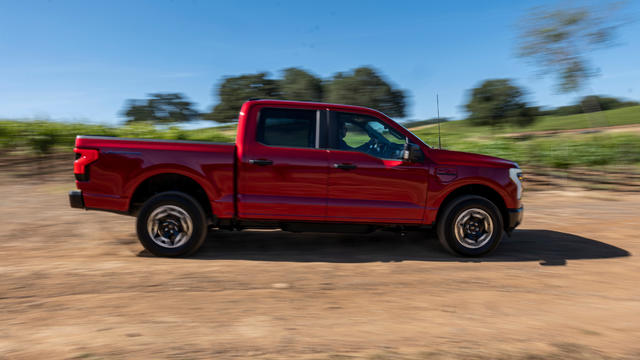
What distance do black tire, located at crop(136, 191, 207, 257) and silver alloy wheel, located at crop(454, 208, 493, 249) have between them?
3101mm

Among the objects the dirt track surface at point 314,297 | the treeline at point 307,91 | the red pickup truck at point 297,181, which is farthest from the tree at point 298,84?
the red pickup truck at point 297,181

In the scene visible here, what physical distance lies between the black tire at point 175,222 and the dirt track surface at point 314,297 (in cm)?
14

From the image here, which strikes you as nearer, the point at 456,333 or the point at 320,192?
the point at 456,333

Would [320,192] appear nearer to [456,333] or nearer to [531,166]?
[456,333]

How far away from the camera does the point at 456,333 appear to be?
11.0 ft

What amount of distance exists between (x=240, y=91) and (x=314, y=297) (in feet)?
81.4

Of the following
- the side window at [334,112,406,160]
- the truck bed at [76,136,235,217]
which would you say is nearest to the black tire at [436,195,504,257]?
the side window at [334,112,406,160]

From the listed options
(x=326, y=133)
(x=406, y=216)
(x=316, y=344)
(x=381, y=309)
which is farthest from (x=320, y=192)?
(x=316, y=344)

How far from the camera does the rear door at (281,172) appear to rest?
5.26 meters

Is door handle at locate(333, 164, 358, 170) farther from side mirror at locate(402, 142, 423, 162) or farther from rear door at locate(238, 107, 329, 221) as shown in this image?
side mirror at locate(402, 142, 423, 162)

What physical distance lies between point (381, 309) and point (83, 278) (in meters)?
2.98

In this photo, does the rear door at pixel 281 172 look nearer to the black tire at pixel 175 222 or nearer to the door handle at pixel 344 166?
the door handle at pixel 344 166

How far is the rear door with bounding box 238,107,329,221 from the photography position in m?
5.26

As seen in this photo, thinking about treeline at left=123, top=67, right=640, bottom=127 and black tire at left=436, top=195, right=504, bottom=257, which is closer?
black tire at left=436, top=195, right=504, bottom=257
